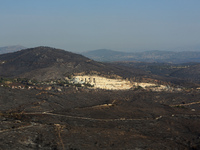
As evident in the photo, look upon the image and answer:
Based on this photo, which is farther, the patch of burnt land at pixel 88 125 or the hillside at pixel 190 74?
the hillside at pixel 190 74

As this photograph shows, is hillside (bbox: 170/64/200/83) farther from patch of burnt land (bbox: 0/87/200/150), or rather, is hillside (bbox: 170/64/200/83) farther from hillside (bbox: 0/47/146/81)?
patch of burnt land (bbox: 0/87/200/150)

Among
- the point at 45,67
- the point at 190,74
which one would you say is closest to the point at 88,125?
the point at 45,67

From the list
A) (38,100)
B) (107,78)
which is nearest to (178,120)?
(38,100)

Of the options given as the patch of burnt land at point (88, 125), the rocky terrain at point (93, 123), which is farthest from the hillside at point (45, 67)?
the patch of burnt land at point (88, 125)

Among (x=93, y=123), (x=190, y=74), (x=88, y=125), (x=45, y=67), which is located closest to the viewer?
(x=88, y=125)

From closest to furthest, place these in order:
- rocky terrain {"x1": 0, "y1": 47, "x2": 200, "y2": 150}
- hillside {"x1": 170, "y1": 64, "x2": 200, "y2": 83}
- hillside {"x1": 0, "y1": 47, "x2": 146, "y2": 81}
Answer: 1. rocky terrain {"x1": 0, "y1": 47, "x2": 200, "y2": 150}
2. hillside {"x1": 0, "y1": 47, "x2": 146, "y2": 81}
3. hillside {"x1": 170, "y1": 64, "x2": 200, "y2": 83}

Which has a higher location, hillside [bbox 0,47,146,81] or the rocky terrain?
hillside [bbox 0,47,146,81]

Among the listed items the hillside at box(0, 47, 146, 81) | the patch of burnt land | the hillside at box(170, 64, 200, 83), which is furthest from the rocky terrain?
the hillside at box(170, 64, 200, 83)

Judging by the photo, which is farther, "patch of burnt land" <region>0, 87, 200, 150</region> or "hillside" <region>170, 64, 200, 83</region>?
"hillside" <region>170, 64, 200, 83</region>

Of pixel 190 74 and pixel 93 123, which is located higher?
pixel 93 123

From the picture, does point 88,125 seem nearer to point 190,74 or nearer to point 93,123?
point 93,123

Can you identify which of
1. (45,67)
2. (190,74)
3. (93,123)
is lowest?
(190,74)

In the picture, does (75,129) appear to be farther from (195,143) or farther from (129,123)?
(195,143)

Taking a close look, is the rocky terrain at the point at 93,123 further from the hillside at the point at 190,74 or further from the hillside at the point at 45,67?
the hillside at the point at 190,74
